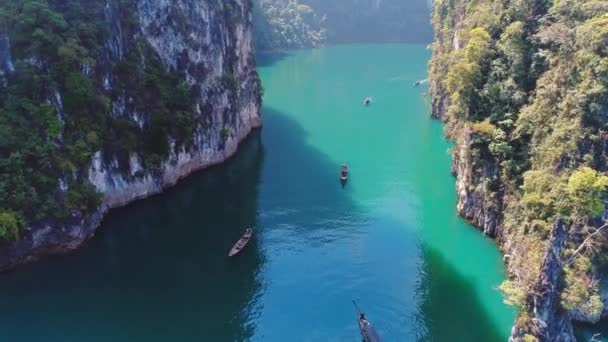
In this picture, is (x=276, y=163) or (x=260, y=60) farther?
(x=260, y=60)

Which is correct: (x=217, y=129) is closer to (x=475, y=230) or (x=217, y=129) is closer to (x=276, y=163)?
(x=276, y=163)

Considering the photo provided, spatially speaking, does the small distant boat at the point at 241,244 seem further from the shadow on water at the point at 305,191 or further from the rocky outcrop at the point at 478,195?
the rocky outcrop at the point at 478,195

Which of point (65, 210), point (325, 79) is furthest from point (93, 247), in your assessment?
point (325, 79)

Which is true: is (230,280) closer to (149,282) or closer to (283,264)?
(283,264)

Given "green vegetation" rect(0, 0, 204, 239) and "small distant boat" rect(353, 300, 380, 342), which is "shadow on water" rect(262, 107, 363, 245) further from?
"green vegetation" rect(0, 0, 204, 239)

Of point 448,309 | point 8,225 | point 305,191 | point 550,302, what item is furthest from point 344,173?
point 8,225
